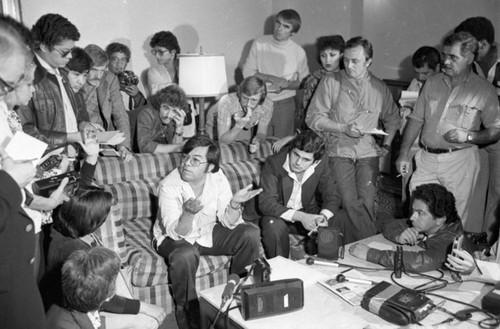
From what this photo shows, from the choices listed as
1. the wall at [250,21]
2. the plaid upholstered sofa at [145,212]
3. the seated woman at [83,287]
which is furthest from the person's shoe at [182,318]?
the wall at [250,21]

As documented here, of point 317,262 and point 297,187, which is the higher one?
point 297,187

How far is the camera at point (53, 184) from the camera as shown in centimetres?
219

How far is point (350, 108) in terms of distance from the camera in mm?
3439

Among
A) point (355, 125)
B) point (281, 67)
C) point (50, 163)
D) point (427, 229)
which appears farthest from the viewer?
point (281, 67)

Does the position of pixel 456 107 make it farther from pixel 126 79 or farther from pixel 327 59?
pixel 126 79

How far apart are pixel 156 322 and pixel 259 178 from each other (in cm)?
143

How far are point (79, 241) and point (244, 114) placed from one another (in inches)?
71.3

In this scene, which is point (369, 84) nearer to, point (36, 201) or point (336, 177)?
point (336, 177)

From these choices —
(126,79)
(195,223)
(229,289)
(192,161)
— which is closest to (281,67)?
(126,79)

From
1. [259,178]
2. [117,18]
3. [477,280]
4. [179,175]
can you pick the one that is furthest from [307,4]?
[477,280]

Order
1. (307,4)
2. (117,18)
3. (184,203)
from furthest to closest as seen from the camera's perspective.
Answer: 1. (307,4)
2. (117,18)
3. (184,203)

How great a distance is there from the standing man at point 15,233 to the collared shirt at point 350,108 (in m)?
2.19

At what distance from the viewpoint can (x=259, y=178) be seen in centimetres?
346

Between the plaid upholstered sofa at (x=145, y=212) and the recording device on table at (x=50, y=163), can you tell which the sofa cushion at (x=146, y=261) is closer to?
the plaid upholstered sofa at (x=145, y=212)
